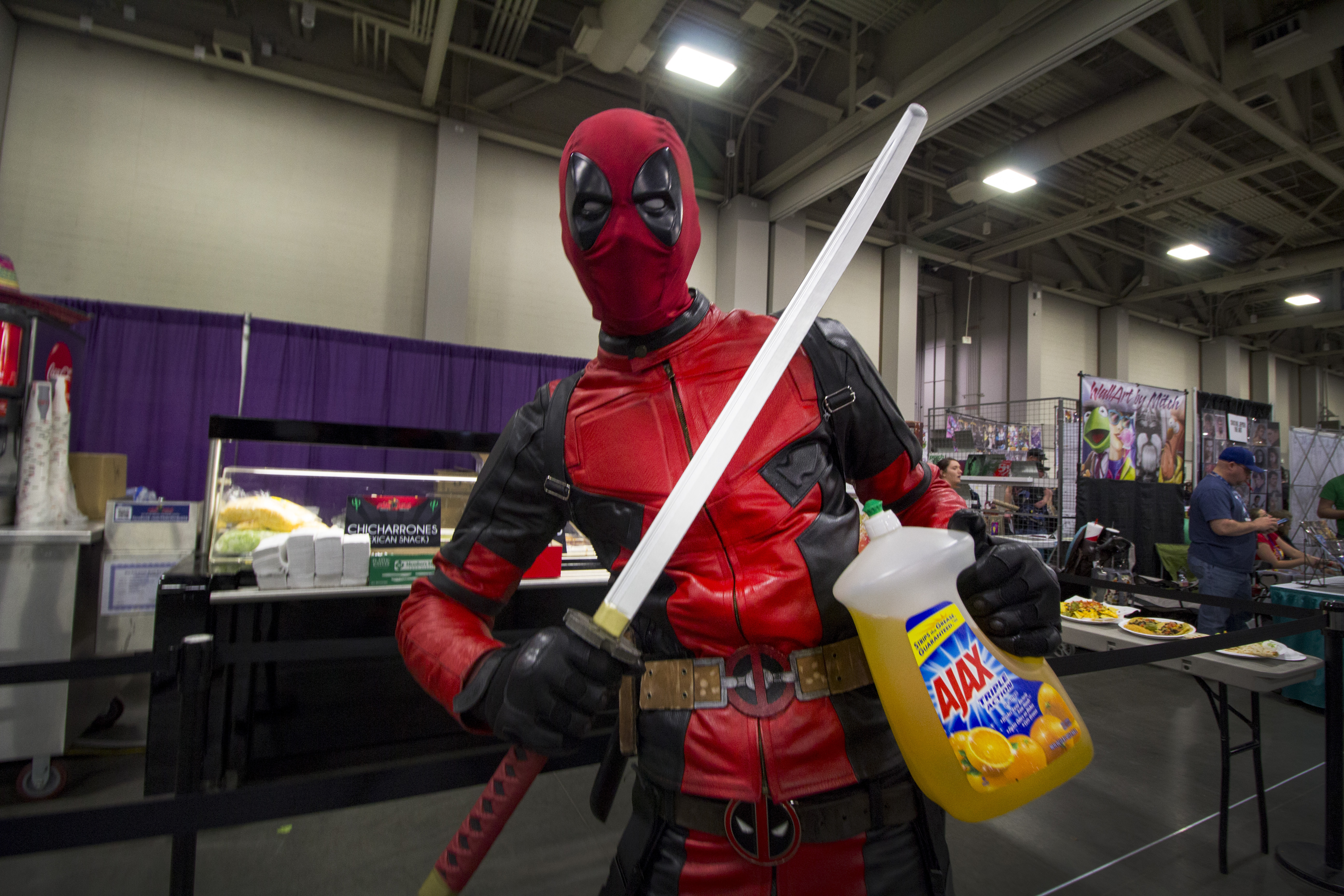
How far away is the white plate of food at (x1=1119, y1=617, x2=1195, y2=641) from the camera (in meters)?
2.51

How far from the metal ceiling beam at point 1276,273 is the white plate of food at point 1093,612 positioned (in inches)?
426

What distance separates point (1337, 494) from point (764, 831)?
713 cm

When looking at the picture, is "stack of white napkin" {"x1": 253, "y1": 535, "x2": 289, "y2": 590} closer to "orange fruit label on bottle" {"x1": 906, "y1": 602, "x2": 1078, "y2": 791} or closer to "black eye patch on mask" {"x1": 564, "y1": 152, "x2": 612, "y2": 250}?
"black eye patch on mask" {"x1": 564, "y1": 152, "x2": 612, "y2": 250}

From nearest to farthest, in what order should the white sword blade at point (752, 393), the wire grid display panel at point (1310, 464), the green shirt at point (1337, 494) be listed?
1. the white sword blade at point (752, 393)
2. the green shirt at point (1337, 494)
3. the wire grid display panel at point (1310, 464)

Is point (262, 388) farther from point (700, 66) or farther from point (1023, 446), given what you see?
point (1023, 446)

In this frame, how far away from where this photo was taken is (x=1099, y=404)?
631 cm

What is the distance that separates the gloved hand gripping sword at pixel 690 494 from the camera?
0.56 metres

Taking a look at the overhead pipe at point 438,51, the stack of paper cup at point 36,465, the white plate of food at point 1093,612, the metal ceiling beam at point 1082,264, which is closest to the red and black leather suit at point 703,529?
the white plate of food at point 1093,612

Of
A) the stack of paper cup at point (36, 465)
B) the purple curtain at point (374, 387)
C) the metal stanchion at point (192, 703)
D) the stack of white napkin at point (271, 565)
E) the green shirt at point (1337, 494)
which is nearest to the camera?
the metal stanchion at point (192, 703)

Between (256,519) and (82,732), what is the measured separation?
1689 millimetres

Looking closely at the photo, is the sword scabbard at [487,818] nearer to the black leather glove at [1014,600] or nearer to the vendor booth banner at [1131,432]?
the black leather glove at [1014,600]

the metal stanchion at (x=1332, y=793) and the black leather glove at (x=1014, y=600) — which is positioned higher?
the black leather glove at (x=1014, y=600)

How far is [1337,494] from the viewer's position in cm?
526

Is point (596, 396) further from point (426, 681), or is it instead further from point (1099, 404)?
point (1099, 404)
